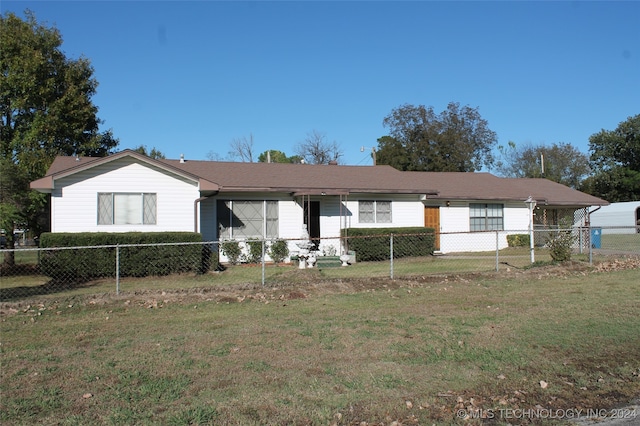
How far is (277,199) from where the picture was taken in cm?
1895

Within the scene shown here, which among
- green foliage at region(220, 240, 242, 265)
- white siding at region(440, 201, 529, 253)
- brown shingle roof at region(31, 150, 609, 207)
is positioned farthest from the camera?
white siding at region(440, 201, 529, 253)

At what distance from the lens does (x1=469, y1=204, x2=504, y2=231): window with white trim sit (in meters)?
23.1

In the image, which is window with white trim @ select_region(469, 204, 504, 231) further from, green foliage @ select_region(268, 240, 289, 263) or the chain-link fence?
green foliage @ select_region(268, 240, 289, 263)

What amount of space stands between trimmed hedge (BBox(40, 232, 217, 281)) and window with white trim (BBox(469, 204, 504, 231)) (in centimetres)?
1312

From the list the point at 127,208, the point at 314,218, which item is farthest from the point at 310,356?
the point at 314,218

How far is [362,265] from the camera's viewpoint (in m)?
16.8

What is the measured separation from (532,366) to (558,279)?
7.76 metres

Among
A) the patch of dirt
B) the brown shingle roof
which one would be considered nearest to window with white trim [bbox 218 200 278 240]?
the brown shingle roof

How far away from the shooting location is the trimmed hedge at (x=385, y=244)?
18.2m

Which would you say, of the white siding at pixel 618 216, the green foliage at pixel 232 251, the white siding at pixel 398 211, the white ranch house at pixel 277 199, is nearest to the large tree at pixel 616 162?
the white siding at pixel 618 216

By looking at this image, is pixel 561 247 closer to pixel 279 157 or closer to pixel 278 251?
pixel 278 251

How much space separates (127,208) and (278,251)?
5.25 m

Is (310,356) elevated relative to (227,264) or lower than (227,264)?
lower

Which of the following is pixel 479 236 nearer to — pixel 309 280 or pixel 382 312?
pixel 309 280
